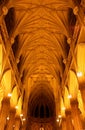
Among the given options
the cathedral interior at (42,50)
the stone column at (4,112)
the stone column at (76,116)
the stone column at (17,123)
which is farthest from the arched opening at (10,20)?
the stone column at (17,123)

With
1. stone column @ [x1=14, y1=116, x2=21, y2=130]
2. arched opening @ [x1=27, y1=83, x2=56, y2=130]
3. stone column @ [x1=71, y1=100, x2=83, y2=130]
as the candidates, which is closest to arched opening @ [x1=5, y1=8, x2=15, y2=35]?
stone column @ [x1=71, y1=100, x2=83, y2=130]

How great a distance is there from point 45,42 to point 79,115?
25.3 feet

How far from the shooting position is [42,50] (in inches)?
936

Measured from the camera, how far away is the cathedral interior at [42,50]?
16.3 metres

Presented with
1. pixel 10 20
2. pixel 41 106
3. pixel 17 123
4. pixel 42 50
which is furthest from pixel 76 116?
pixel 41 106

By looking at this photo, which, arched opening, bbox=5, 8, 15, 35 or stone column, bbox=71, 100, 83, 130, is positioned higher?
arched opening, bbox=5, 8, 15, 35

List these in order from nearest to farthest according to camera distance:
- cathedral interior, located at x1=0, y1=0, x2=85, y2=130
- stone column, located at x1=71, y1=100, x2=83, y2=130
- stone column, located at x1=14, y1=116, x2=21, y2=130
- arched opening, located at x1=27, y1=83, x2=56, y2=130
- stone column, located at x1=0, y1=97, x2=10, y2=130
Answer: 1. cathedral interior, located at x1=0, y1=0, x2=85, y2=130
2. stone column, located at x1=0, y1=97, x2=10, y2=130
3. stone column, located at x1=71, y1=100, x2=83, y2=130
4. stone column, located at x1=14, y1=116, x2=21, y2=130
5. arched opening, located at x1=27, y1=83, x2=56, y2=130

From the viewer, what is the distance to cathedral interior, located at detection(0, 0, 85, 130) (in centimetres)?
1631

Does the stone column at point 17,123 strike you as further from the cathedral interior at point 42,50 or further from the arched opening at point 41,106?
the arched opening at point 41,106

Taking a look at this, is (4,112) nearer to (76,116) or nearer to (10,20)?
(76,116)

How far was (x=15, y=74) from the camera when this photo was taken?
20031 mm

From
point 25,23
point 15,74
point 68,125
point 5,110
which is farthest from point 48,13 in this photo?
point 68,125

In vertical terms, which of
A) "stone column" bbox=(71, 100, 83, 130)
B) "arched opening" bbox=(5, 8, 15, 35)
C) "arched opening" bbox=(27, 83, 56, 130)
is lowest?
"stone column" bbox=(71, 100, 83, 130)

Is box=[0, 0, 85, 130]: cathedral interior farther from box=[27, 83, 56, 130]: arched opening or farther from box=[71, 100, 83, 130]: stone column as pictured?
box=[27, 83, 56, 130]: arched opening
